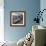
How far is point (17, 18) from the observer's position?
214 inches

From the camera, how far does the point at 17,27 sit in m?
5.45

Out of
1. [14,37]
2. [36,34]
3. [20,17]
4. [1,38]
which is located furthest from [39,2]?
[36,34]

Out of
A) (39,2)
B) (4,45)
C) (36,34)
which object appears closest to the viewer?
(36,34)

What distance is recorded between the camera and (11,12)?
5.43 m

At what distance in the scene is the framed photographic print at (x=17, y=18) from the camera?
17.8 ft

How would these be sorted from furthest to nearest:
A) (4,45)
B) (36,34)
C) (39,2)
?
(39,2) → (4,45) → (36,34)

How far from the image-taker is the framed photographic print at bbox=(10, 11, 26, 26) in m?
5.41

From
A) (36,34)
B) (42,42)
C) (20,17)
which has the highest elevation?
(20,17)

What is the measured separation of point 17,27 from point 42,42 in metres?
3.05

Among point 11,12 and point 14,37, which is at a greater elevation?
point 11,12

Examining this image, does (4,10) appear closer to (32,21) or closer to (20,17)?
(20,17)

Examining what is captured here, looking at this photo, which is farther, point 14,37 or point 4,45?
point 14,37

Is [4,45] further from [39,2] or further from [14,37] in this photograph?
[39,2]

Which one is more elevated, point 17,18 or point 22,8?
point 22,8
